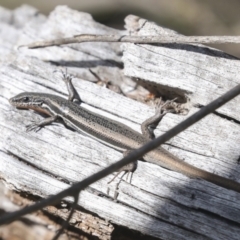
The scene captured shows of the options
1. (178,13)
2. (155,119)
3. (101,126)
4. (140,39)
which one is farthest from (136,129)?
(178,13)

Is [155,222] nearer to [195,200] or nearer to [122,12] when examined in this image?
[195,200]

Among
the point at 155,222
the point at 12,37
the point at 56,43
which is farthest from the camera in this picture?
the point at 12,37

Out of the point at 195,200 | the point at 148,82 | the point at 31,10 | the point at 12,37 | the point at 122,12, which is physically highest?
the point at 122,12

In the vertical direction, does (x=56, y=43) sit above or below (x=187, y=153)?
above

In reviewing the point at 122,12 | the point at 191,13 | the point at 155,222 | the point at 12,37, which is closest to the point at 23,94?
the point at 12,37

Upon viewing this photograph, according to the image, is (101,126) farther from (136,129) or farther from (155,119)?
(155,119)

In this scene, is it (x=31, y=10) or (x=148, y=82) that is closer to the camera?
(x=148, y=82)
